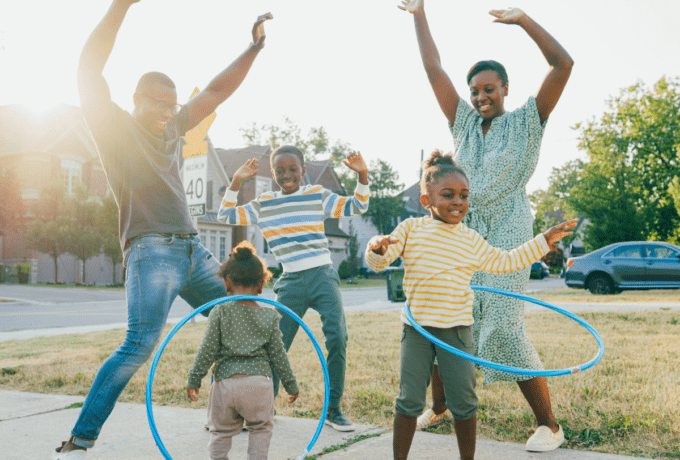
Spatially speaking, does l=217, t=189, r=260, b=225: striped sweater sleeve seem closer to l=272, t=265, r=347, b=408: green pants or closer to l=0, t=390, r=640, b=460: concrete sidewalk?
l=272, t=265, r=347, b=408: green pants

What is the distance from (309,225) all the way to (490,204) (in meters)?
1.18

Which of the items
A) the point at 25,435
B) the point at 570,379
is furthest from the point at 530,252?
the point at 25,435

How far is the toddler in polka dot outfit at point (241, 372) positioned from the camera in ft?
9.18

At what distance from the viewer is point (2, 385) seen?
562 centimetres

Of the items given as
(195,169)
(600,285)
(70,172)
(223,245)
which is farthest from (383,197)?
(195,169)

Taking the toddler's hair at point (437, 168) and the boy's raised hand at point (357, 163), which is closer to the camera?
the toddler's hair at point (437, 168)

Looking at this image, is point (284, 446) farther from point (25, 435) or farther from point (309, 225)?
point (25, 435)

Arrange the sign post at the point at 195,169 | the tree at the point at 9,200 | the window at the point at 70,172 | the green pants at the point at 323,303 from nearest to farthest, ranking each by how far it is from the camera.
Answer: the green pants at the point at 323,303, the sign post at the point at 195,169, the tree at the point at 9,200, the window at the point at 70,172

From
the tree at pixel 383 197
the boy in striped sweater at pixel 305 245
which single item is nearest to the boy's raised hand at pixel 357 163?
the boy in striped sweater at pixel 305 245

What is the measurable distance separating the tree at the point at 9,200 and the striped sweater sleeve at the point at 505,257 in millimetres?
28003

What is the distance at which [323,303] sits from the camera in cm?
392

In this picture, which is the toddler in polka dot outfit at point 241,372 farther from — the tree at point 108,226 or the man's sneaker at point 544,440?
the tree at point 108,226

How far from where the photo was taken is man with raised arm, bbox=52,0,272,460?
3.04m

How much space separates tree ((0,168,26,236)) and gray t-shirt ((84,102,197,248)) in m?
26.8
